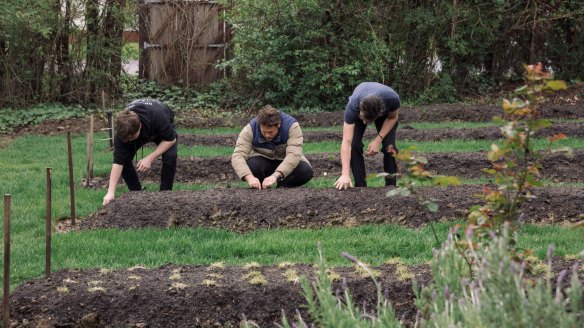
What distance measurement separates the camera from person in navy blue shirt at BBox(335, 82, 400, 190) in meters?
6.79

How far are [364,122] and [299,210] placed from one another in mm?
999

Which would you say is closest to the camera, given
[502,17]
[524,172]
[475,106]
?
[524,172]

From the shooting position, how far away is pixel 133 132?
7.08 m

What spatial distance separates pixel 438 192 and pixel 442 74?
32.4 feet

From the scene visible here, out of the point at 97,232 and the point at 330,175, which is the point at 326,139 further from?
the point at 97,232

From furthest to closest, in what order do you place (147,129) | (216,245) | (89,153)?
(89,153) < (147,129) < (216,245)

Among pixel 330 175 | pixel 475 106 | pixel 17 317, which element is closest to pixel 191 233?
pixel 17 317

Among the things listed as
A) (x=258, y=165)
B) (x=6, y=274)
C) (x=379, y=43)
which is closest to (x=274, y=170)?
(x=258, y=165)

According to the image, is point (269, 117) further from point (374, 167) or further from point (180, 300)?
point (374, 167)

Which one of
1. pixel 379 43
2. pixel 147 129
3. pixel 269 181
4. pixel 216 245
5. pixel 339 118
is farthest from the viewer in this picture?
pixel 379 43

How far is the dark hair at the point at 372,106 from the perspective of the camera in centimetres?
670

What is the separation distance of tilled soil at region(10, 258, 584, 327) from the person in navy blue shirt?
210 centimetres

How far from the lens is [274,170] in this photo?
8.11 meters

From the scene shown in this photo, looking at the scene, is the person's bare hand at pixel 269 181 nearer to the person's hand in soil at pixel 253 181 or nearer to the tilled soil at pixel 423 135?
the person's hand in soil at pixel 253 181
